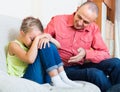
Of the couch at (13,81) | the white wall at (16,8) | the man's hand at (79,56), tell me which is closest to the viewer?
the couch at (13,81)

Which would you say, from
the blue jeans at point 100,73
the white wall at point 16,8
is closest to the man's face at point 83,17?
the blue jeans at point 100,73

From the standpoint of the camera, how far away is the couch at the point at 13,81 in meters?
1.05

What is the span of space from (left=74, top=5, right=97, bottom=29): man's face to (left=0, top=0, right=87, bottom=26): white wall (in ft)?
1.35

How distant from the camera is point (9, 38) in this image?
1.61 metres

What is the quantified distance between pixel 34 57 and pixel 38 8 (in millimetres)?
1056

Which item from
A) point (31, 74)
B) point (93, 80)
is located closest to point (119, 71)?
point (93, 80)

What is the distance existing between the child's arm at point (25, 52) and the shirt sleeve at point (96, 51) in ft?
1.42

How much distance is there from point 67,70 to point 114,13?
2410 millimetres

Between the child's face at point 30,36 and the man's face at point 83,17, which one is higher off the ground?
the man's face at point 83,17

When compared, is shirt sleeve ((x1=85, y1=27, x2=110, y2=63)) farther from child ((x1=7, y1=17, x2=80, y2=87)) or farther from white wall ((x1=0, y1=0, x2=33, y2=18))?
white wall ((x1=0, y1=0, x2=33, y2=18))

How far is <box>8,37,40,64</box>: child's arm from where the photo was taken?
1406 millimetres

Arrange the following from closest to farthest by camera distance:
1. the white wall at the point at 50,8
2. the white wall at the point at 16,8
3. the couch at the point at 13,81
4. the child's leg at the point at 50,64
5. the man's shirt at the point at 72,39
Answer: the couch at the point at 13,81 → the child's leg at the point at 50,64 → the man's shirt at the point at 72,39 → the white wall at the point at 16,8 → the white wall at the point at 50,8

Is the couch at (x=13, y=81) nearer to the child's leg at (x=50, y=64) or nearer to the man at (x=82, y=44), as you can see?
the child's leg at (x=50, y=64)

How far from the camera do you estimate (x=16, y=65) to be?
5.03 feet
